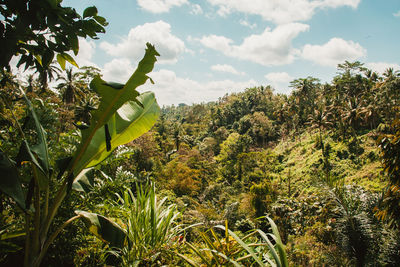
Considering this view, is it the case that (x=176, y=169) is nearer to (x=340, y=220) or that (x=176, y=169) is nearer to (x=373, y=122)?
(x=340, y=220)

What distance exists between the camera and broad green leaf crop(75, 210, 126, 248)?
6.52 feet

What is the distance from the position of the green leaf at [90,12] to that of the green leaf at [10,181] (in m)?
1.14

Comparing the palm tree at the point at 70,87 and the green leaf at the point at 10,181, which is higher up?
the palm tree at the point at 70,87

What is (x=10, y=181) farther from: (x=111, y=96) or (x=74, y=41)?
(x=74, y=41)

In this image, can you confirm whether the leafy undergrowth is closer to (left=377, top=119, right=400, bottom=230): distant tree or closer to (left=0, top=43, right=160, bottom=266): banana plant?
(left=377, top=119, right=400, bottom=230): distant tree

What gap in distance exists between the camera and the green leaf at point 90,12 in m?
1.48

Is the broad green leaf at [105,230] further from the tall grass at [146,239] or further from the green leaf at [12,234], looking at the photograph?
the green leaf at [12,234]

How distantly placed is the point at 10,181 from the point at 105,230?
919 mm

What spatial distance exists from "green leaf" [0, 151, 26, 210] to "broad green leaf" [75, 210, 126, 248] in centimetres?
67

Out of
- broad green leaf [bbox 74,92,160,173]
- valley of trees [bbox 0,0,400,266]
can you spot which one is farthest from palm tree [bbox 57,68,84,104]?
broad green leaf [bbox 74,92,160,173]

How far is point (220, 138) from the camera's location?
4162cm

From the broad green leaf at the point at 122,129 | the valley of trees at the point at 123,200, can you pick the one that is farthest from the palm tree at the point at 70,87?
the broad green leaf at the point at 122,129

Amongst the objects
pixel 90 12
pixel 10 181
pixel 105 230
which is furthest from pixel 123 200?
pixel 90 12

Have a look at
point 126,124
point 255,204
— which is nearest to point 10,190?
point 126,124
